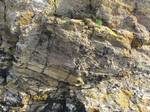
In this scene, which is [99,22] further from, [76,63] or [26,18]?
[26,18]

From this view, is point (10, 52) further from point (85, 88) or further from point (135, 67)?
point (135, 67)

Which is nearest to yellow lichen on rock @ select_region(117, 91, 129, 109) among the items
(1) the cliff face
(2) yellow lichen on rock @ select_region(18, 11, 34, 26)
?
(1) the cliff face

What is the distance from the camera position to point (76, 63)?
49.0 feet

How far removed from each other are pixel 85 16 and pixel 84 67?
1.79 metres

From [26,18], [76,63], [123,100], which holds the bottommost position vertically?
[123,100]

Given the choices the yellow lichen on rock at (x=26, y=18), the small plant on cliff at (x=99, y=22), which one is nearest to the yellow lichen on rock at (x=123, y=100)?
the small plant on cliff at (x=99, y=22)

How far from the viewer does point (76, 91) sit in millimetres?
14828

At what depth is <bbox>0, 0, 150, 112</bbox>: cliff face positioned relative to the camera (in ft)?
48.8

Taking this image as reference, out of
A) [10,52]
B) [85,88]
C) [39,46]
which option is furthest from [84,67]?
[10,52]

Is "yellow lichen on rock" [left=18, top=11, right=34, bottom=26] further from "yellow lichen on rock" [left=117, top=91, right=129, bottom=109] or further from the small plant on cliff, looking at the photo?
"yellow lichen on rock" [left=117, top=91, right=129, bottom=109]

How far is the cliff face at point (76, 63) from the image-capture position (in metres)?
14.9

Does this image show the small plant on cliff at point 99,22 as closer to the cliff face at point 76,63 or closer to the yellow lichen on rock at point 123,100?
the cliff face at point 76,63

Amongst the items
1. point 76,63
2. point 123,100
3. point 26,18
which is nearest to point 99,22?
point 76,63

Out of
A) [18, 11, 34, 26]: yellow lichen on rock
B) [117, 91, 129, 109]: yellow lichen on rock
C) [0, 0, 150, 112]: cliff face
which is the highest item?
[18, 11, 34, 26]: yellow lichen on rock
